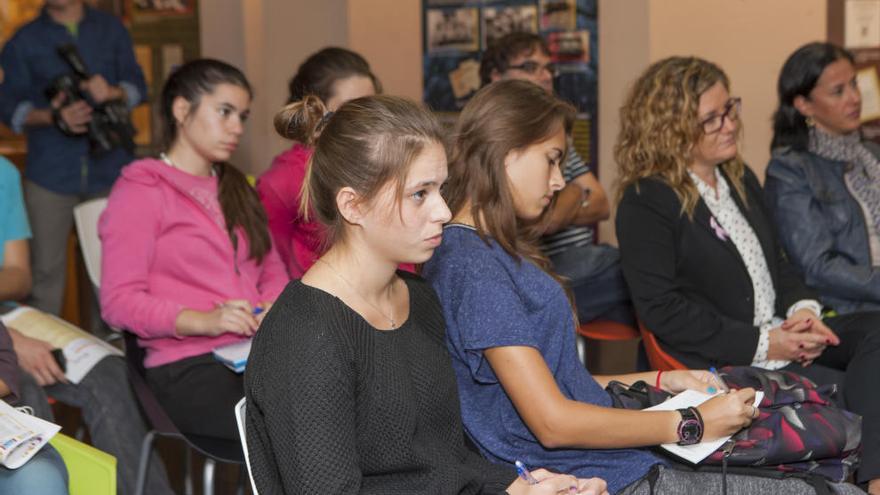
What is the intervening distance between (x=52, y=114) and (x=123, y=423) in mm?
1900

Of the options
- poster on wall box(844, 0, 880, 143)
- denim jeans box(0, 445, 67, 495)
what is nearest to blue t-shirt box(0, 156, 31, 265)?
denim jeans box(0, 445, 67, 495)

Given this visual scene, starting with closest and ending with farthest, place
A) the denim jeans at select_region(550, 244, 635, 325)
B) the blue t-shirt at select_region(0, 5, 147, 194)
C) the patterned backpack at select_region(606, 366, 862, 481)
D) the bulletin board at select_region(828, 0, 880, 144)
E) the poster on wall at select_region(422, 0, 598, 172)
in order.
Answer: the patterned backpack at select_region(606, 366, 862, 481), the denim jeans at select_region(550, 244, 635, 325), the bulletin board at select_region(828, 0, 880, 144), the blue t-shirt at select_region(0, 5, 147, 194), the poster on wall at select_region(422, 0, 598, 172)

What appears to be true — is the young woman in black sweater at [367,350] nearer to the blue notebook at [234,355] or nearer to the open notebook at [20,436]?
the open notebook at [20,436]

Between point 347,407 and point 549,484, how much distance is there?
0.41 meters

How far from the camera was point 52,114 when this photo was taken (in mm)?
4301

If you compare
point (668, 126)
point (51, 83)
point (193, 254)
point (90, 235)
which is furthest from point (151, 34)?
point (668, 126)

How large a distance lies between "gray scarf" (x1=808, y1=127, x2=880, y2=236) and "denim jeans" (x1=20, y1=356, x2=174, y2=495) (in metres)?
2.12

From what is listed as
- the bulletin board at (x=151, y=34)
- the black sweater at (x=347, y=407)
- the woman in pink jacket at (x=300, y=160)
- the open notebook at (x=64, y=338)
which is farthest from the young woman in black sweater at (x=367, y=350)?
the bulletin board at (x=151, y=34)

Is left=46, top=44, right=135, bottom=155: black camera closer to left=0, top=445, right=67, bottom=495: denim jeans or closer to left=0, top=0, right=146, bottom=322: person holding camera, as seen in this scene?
left=0, top=0, right=146, bottom=322: person holding camera

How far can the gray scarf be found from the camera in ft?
10.6

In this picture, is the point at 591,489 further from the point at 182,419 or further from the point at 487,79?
the point at 487,79

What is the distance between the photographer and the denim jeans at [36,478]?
193 centimetres

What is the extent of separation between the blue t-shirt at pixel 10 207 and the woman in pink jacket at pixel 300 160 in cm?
70

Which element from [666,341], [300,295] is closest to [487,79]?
[666,341]
